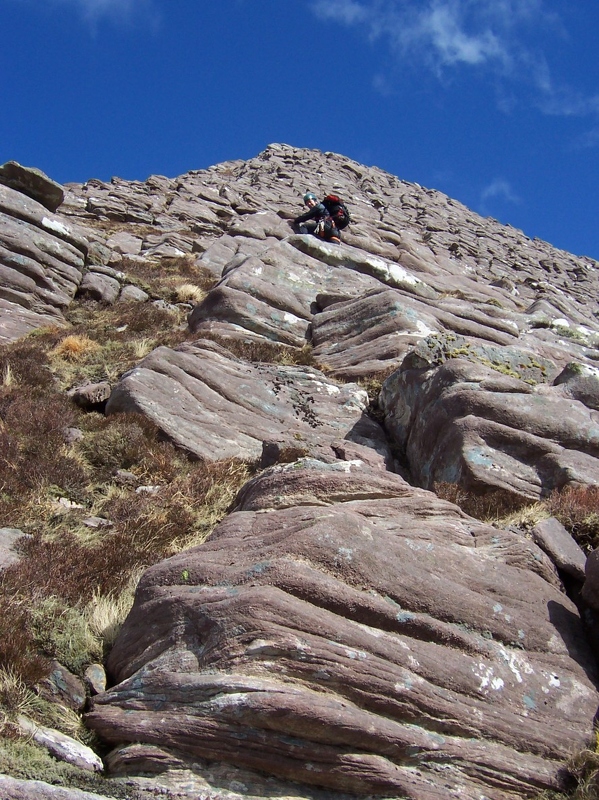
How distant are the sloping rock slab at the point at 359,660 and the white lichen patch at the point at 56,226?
19995mm

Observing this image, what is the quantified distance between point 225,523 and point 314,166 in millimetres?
73432

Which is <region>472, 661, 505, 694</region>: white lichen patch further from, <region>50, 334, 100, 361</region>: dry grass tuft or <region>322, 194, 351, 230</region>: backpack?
<region>322, 194, 351, 230</region>: backpack

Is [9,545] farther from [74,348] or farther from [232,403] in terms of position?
[74,348]

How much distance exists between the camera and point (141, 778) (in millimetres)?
4664

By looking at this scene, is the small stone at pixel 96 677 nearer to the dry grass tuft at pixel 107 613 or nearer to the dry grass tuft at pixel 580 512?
the dry grass tuft at pixel 107 613

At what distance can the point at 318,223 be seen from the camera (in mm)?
27703

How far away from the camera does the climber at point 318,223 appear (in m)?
26.6

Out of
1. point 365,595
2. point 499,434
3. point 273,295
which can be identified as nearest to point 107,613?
point 365,595

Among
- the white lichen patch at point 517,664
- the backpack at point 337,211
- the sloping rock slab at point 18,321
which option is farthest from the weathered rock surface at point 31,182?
the white lichen patch at point 517,664

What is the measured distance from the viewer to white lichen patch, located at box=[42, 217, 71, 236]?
23641 mm

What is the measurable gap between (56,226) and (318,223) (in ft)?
33.6

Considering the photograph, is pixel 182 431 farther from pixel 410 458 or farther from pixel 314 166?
pixel 314 166

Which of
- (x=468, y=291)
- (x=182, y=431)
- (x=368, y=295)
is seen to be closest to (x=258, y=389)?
(x=182, y=431)

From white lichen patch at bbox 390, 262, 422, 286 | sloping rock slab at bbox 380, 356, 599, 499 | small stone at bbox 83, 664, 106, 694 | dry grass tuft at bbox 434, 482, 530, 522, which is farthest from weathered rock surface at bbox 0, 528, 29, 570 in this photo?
white lichen patch at bbox 390, 262, 422, 286
